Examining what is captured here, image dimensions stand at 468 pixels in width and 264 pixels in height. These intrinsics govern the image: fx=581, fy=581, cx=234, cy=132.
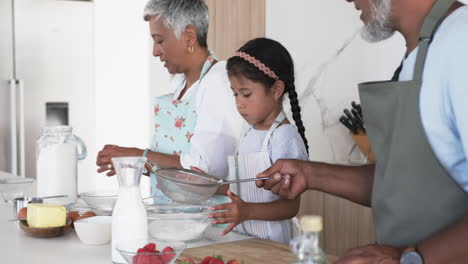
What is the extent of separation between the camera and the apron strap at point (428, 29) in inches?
44.4

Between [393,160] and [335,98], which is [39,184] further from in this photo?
[335,98]

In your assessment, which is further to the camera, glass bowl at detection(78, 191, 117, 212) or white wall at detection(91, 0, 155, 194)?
white wall at detection(91, 0, 155, 194)

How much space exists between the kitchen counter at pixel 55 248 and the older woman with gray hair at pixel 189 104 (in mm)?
349

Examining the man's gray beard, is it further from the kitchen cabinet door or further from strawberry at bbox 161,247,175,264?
the kitchen cabinet door

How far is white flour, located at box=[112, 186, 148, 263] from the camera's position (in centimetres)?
123

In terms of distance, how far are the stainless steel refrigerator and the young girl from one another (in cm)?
242

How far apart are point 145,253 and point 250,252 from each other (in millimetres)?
360

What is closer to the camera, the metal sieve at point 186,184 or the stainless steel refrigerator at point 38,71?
the metal sieve at point 186,184

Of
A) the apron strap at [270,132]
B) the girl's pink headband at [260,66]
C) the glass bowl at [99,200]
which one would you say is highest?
the girl's pink headband at [260,66]

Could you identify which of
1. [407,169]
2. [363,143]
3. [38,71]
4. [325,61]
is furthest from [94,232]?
[38,71]

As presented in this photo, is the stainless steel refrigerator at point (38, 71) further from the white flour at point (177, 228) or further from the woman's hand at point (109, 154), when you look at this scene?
the white flour at point (177, 228)

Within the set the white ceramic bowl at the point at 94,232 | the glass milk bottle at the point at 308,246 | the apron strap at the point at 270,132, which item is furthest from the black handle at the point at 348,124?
the glass milk bottle at the point at 308,246

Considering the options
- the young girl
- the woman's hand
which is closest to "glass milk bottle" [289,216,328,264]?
the young girl

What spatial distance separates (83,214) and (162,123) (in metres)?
0.56
